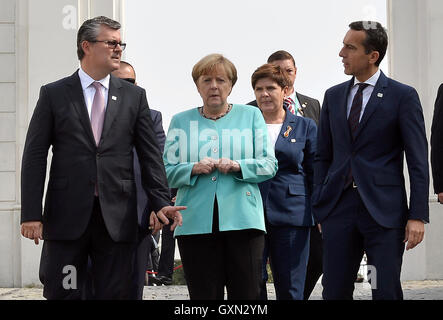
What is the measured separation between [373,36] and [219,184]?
1.32 meters

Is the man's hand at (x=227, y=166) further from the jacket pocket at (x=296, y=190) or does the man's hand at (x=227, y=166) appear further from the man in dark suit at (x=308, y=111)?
the man in dark suit at (x=308, y=111)

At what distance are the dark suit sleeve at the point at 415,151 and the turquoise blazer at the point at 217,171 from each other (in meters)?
0.88

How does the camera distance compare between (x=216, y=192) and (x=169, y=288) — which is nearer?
(x=216, y=192)

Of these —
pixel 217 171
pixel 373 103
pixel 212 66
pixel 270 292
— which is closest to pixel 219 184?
pixel 217 171

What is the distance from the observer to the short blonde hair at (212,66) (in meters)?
5.74

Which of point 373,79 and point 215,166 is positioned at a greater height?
point 373,79

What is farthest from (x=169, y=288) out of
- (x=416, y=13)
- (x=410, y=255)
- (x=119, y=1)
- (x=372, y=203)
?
(x=372, y=203)

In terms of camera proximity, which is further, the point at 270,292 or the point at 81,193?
the point at 270,292

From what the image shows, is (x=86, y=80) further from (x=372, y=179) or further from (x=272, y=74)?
(x=372, y=179)

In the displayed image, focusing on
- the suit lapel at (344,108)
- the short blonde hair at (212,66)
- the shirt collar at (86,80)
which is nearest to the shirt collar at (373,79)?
the suit lapel at (344,108)

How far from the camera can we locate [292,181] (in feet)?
21.5

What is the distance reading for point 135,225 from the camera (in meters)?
5.40
